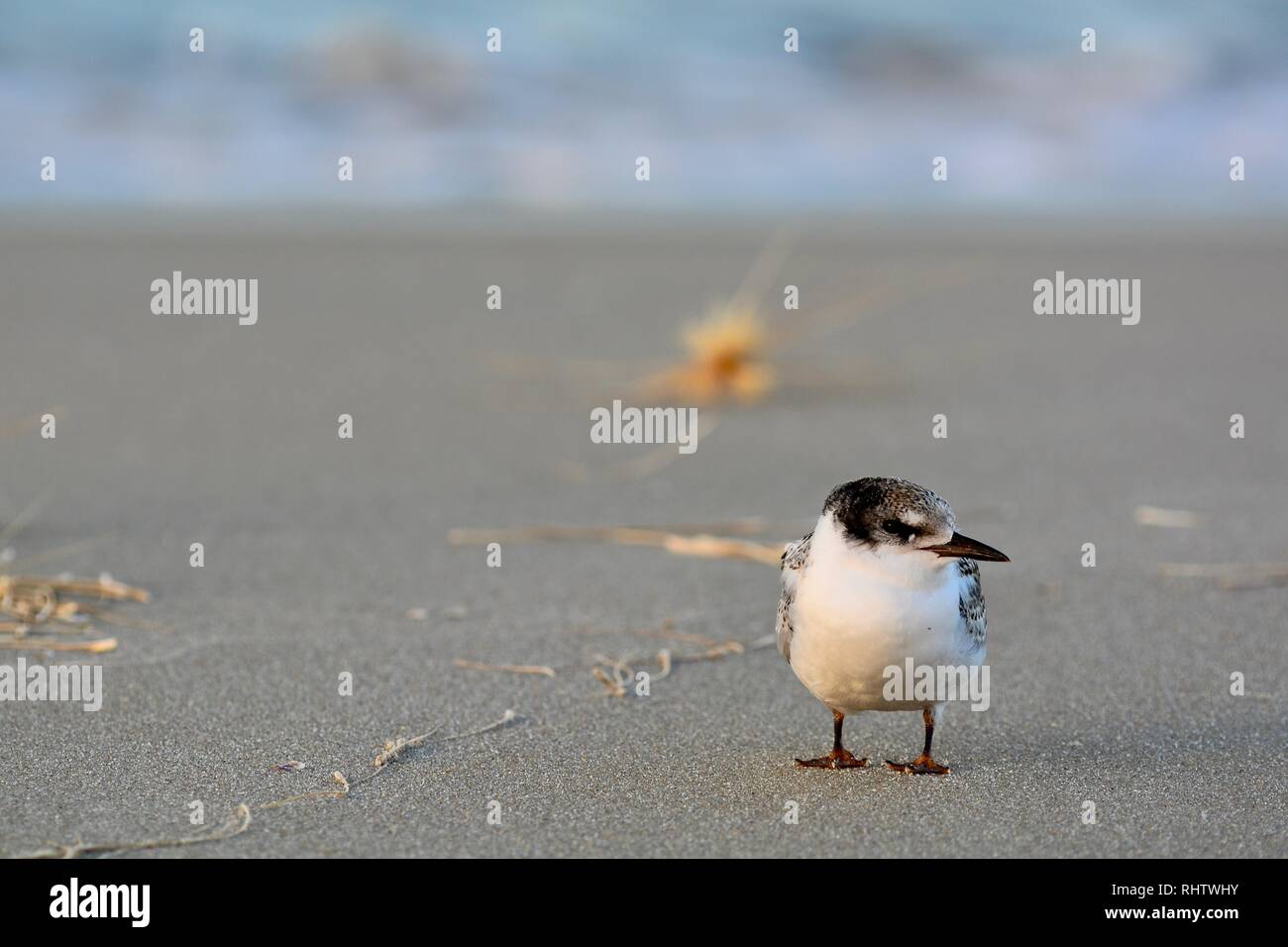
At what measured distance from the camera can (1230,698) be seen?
3.69 metres

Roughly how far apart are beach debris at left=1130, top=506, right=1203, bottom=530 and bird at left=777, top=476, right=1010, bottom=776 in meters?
2.32

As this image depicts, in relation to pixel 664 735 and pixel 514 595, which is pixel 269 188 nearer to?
pixel 514 595

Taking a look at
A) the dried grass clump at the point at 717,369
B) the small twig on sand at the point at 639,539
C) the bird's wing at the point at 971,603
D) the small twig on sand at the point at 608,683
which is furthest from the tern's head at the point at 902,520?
the dried grass clump at the point at 717,369

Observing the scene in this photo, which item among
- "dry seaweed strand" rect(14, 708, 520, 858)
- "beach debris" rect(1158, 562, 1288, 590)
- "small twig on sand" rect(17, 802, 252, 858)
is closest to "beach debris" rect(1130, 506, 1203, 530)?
"beach debris" rect(1158, 562, 1288, 590)

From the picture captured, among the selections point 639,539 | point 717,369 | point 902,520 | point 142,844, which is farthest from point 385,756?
point 717,369

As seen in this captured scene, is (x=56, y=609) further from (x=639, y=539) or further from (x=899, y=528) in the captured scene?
(x=899, y=528)

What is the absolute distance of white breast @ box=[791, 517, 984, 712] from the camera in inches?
118

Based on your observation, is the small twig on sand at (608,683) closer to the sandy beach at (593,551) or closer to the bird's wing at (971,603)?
the sandy beach at (593,551)

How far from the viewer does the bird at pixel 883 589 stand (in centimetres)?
297

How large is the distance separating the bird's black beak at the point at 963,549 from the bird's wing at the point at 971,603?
120 mm

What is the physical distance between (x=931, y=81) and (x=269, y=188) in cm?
702

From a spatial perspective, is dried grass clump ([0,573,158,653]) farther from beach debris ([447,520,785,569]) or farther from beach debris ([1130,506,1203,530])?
beach debris ([1130,506,1203,530])

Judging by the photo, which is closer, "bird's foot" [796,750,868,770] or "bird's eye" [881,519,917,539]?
"bird's eye" [881,519,917,539]
